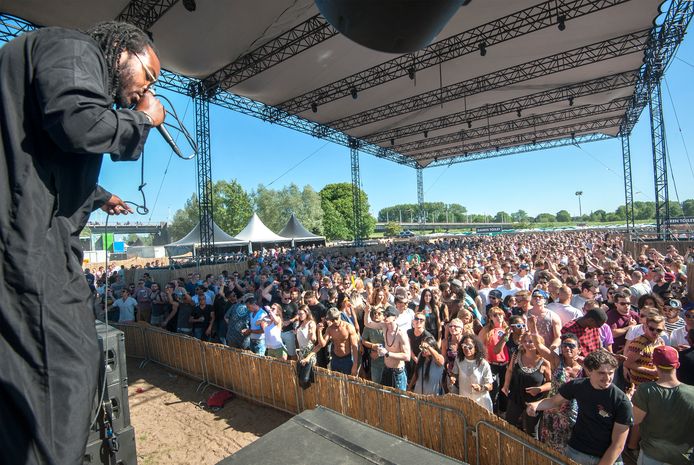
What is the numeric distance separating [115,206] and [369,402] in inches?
162

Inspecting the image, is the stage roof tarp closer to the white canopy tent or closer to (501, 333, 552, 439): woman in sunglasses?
the white canopy tent

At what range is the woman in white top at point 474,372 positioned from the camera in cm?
402

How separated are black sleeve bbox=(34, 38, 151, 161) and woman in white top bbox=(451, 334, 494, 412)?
4.07 meters

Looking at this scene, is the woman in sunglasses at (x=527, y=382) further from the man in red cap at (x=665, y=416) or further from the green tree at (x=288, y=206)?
the green tree at (x=288, y=206)

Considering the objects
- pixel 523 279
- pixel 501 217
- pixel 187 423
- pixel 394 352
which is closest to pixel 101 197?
pixel 394 352

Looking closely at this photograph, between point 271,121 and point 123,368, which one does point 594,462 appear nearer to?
point 123,368

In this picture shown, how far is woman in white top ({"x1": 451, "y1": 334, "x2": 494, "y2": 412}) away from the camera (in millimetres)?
4016

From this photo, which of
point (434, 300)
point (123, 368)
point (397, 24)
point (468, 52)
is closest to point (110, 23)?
point (397, 24)

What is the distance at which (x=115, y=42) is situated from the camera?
0.95 m

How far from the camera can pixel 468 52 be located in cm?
1386

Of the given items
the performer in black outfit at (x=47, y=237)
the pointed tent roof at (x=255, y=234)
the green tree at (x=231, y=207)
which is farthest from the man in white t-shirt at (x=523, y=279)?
the green tree at (x=231, y=207)

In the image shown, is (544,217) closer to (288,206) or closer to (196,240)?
(288,206)

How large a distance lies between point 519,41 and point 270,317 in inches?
560

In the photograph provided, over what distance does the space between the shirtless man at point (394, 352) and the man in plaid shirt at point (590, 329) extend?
6.66 feet
